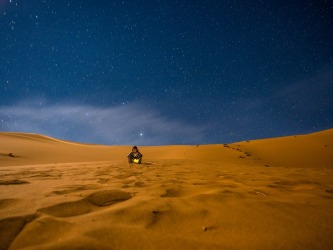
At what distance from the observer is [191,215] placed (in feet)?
6.40

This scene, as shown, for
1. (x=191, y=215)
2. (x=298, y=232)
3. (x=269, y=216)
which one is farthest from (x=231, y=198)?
(x=298, y=232)

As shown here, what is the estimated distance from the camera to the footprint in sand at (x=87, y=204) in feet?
6.44

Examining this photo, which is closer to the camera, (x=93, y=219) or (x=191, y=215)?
(x=93, y=219)

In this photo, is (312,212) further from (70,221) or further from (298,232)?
(70,221)

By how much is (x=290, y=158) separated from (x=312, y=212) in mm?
12085

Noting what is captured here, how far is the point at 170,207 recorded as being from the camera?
215cm

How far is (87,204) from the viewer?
2244 millimetres

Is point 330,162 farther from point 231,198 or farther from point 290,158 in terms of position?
point 231,198

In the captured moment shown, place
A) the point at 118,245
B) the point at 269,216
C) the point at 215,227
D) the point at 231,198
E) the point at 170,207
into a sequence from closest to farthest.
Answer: the point at 118,245
the point at 215,227
the point at 269,216
the point at 170,207
the point at 231,198

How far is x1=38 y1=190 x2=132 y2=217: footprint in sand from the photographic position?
77.2 inches

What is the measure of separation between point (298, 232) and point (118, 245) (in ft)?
4.14

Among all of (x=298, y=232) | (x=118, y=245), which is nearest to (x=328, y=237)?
(x=298, y=232)

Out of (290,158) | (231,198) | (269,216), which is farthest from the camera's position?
(290,158)

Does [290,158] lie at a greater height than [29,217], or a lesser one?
greater
